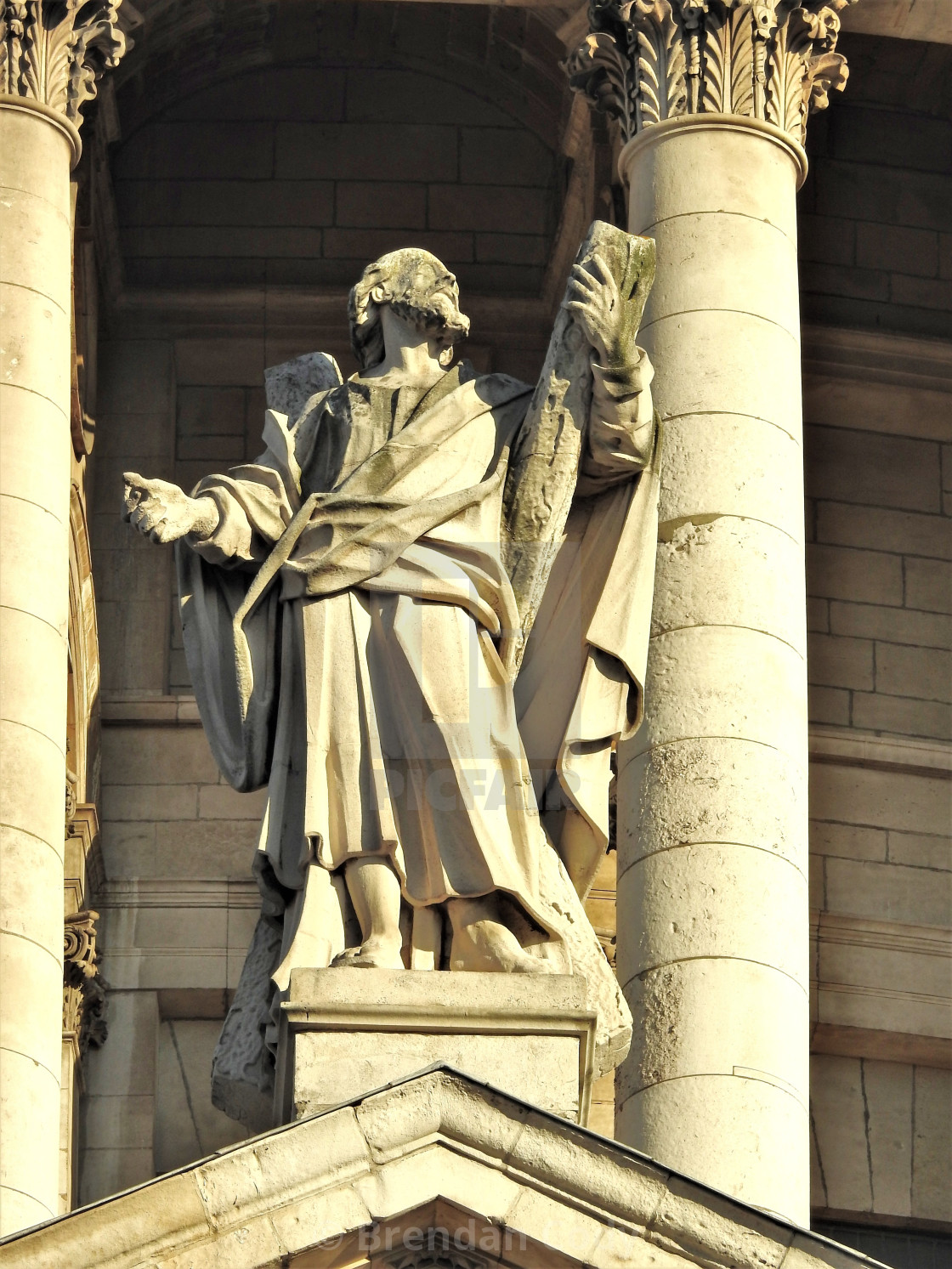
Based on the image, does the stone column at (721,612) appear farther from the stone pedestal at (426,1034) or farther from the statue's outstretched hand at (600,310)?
the statue's outstretched hand at (600,310)

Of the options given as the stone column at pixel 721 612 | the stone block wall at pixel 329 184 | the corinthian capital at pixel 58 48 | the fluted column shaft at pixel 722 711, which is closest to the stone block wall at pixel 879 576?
the stone block wall at pixel 329 184

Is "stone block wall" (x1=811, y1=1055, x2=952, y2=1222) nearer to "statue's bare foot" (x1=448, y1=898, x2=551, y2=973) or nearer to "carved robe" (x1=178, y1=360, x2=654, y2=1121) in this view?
"carved robe" (x1=178, y1=360, x2=654, y2=1121)

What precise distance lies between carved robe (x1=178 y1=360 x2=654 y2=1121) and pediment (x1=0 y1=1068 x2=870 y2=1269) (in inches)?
64.4

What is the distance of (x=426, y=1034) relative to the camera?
12078 millimetres

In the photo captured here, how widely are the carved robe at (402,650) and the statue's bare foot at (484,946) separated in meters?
0.07

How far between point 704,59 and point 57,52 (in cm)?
356

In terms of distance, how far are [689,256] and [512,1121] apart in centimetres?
841

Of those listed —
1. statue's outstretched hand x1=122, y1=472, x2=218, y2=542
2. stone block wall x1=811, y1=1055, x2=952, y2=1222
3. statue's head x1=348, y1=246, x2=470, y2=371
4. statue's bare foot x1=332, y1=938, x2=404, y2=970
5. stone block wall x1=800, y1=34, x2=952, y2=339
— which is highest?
stone block wall x1=800, y1=34, x2=952, y2=339

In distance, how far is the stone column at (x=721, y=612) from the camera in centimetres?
1644

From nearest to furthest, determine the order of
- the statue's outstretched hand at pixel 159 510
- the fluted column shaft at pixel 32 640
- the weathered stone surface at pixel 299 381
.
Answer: the statue's outstretched hand at pixel 159 510, the weathered stone surface at pixel 299 381, the fluted column shaft at pixel 32 640

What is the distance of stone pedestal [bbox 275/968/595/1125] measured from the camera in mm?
12000

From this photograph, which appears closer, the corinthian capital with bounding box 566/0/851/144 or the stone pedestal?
the stone pedestal

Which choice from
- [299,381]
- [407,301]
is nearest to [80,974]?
[299,381]

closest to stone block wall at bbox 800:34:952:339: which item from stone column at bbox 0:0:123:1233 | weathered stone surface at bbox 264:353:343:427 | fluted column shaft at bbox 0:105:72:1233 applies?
stone column at bbox 0:0:123:1233
